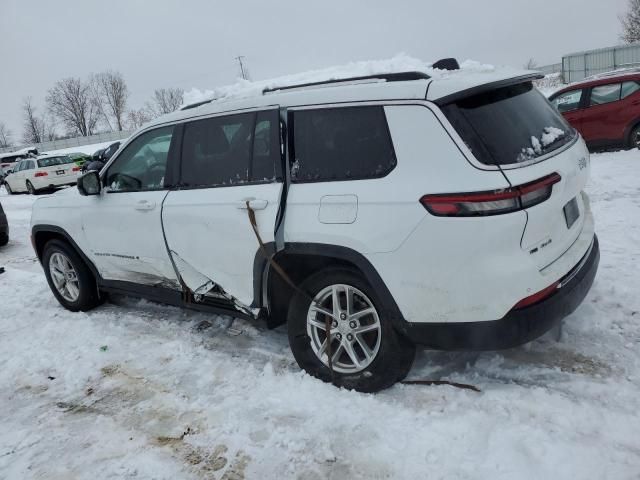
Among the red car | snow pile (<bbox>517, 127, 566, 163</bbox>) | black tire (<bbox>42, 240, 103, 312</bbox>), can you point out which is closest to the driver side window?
black tire (<bbox>42, 240, 103, 312</bbox>)

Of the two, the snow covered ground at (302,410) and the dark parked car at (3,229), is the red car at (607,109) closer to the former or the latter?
the snow covered ground at (302,410)

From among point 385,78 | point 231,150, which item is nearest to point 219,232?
point 231,150

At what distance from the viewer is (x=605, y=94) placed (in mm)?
10422

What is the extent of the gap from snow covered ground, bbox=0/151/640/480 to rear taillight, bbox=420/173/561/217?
1.15 metres

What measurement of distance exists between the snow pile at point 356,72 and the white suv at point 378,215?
17cm

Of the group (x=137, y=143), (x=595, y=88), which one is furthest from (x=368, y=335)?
(x=595, y=88)

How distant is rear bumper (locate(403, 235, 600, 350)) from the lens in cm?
261

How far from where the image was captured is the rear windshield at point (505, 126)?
8.52 ft

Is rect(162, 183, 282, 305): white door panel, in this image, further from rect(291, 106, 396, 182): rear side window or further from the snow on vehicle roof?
the snow on vehicle roof

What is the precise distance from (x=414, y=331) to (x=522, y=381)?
813 millimetres

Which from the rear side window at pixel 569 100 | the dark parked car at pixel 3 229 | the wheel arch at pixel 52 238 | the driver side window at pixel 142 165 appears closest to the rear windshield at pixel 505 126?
the driver side window at pixel 142 165

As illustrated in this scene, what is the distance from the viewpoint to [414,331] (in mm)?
2822

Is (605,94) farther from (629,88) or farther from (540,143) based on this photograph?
(540,143)

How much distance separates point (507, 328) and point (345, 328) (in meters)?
0.97
